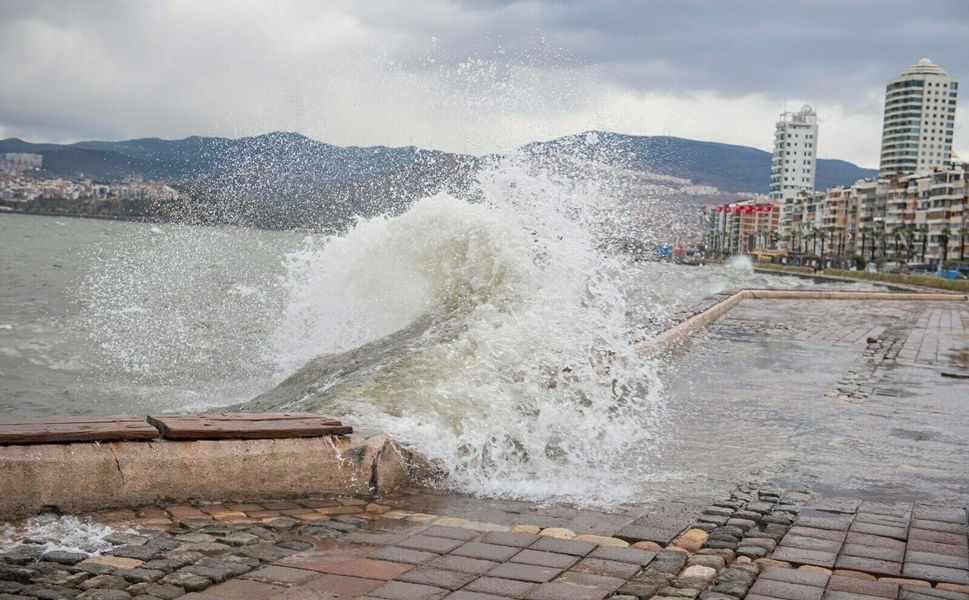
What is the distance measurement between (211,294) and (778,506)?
81.8ft

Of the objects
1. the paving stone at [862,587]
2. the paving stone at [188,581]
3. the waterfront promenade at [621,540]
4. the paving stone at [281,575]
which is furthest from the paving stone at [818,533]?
the paving stone at [188,581]

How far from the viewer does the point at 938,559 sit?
165 inches

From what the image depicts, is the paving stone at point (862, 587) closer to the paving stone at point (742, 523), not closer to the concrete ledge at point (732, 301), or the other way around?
the paving stone at point (742, 523)

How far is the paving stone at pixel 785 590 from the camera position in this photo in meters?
3.62

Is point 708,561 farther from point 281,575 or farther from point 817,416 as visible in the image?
point 817,416

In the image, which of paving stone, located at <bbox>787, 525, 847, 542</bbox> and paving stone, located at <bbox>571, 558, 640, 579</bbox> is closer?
paving stone, located at <bbox>571, 558, 640, 579</bbox>

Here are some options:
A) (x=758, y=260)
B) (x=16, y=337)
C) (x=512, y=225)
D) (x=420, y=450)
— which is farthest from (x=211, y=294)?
(x=758, y=260)

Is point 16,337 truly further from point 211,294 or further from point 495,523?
point 495,523

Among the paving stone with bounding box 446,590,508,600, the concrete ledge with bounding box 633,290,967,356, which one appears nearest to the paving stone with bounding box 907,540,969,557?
the paving stone with bounding box 446,590,508,600

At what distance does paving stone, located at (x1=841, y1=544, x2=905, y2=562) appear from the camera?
13.7 ft

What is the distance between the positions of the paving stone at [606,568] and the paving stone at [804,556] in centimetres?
67

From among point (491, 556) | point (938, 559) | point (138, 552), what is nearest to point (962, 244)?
point (938, 559)

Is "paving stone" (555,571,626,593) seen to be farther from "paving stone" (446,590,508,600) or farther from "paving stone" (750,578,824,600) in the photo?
"paving stone" (750,578,824,600)

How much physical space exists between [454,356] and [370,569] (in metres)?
4.08
